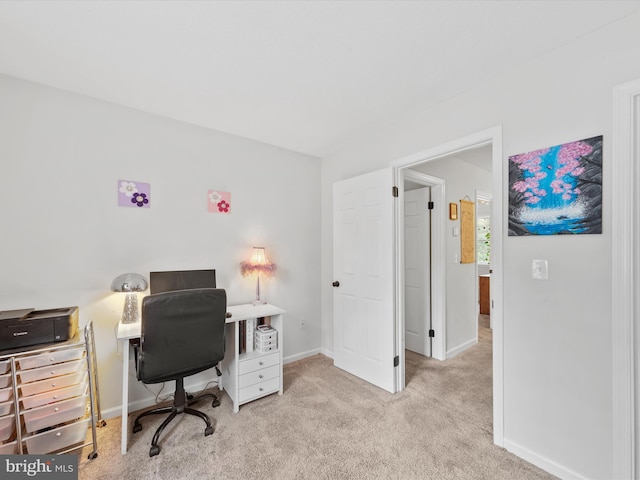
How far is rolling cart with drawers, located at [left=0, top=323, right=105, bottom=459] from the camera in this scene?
5.16 feet

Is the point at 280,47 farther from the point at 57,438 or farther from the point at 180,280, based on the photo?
the point at 57,438

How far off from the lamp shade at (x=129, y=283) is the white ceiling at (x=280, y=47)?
1.40m

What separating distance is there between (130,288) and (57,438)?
37.4 inches

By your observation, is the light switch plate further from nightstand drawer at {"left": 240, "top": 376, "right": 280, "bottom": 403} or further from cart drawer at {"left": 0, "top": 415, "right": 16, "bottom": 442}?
cart drawer at {"left": 0, "top": 415, "right": 16, "bottom": 442}

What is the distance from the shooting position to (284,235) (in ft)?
10.8

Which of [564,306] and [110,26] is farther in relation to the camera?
[564,306]

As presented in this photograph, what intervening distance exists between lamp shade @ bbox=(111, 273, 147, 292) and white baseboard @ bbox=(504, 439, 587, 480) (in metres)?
2.80

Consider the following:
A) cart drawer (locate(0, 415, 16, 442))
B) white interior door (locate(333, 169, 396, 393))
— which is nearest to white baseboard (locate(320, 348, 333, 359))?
white interior door (locate(333, 169, 396, 393))

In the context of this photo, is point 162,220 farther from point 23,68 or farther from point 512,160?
point 512,160

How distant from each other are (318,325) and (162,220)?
2146 mm

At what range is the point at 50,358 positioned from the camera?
169 centimetres

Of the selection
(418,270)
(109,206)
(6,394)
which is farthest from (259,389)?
(418,270)

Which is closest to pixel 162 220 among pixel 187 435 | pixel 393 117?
pixel 187 435

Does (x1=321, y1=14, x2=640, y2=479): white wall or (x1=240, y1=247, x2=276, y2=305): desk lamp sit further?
(x1=240, y1=247, x2=276, y2=305): desk lamp
